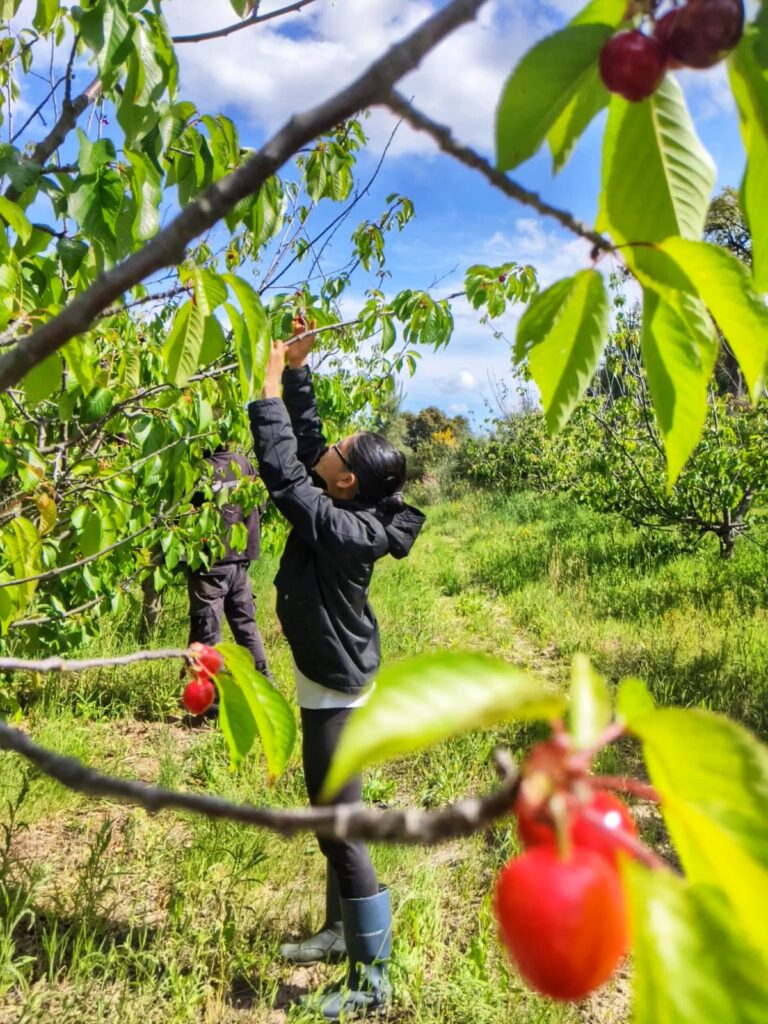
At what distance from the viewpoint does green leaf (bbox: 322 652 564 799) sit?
10.6 inches

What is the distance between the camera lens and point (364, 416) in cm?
720

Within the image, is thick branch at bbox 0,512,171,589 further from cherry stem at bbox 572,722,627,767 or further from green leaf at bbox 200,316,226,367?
cherry stem at bbox 572,722,627,767

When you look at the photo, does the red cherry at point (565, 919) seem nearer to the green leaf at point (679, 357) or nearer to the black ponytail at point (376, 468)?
the green leaf at point (679, 357)

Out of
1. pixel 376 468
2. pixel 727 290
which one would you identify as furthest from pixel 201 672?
pixel 376 468

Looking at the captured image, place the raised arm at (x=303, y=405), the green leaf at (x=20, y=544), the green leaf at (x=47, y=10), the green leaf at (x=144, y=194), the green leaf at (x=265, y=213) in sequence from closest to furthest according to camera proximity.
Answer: the green leaf at (x=144, y=194), the green leaf at (x=47, y=10), the green leaf at (x=265, y=213), the green leaf at (x=20, y=544), the raised arm at (x=303, y=405)

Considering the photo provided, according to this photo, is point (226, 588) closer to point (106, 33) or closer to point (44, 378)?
point (44, 378)

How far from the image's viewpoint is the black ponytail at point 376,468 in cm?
251

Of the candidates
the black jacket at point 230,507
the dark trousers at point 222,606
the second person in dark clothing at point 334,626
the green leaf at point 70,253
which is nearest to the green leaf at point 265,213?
the green leaf at point 70,253

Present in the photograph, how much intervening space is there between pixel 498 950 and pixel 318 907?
702 millimetres

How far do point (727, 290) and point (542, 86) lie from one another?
0.20 metres

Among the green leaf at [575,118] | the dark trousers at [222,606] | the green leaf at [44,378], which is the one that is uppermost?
the green leaf at [44,378]

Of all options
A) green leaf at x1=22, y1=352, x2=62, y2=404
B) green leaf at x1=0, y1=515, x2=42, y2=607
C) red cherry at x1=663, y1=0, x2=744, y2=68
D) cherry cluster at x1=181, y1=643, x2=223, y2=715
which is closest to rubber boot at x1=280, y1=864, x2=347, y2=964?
green leaf at x1=0, y1=515, x2=42, y2=607

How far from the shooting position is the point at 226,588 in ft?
14.9

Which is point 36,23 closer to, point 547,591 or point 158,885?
point 158,885
